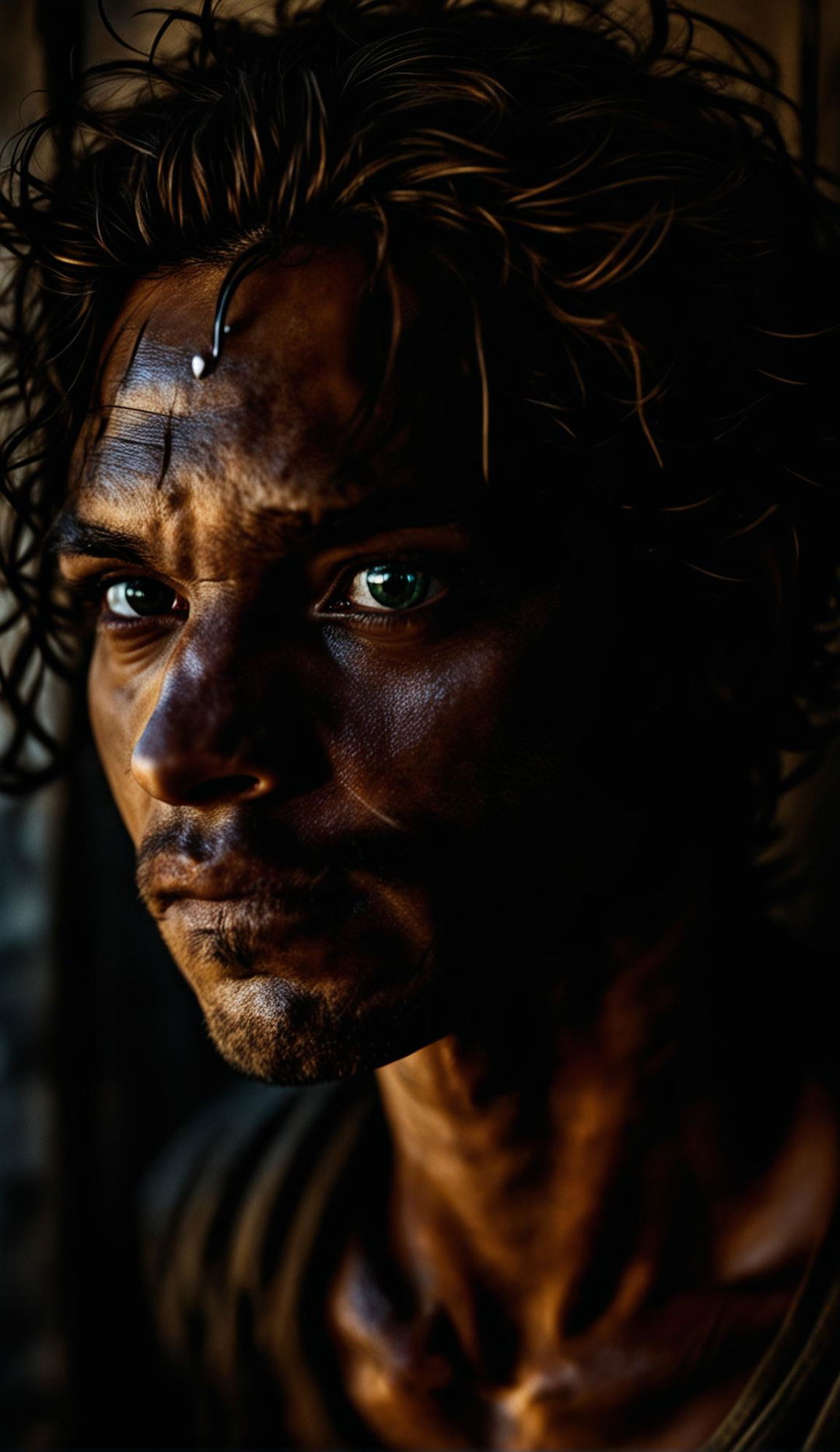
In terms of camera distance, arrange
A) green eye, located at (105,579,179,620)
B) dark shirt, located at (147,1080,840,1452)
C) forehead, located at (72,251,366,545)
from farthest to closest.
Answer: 1. dark shirt, located at (147,1080,840,1452)
2. green eye, located at (105,579,179,620)
3. forehead, located at (72,251,366,545)

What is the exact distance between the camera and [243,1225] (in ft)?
4.17

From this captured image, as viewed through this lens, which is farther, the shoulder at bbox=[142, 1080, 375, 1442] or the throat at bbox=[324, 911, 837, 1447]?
the shoulder at bbox=[142, 1080, 375, 1442]

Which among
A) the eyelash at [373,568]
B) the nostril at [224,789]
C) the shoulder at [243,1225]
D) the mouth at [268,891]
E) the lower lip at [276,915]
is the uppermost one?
the eyelash at [373,568]

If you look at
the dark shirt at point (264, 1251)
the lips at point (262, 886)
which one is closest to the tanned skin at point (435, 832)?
the lips at point (262, 886)

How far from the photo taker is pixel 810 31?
1122 millimetres

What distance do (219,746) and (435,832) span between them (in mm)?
158

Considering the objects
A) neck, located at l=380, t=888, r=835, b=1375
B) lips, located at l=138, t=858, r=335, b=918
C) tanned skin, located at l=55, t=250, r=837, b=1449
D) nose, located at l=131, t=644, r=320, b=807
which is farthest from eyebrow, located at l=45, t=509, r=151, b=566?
neck, located at l=380, t=888, r=835, b=1375

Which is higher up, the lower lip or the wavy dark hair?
the wavy dark hair

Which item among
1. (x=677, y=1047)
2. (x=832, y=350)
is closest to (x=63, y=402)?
(x=832, y=350)

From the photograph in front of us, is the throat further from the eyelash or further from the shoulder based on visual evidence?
the eyelash

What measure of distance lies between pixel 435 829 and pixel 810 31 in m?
0.88

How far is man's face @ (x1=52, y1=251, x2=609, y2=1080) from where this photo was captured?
0.77 meters

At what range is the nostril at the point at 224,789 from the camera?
0.79 m

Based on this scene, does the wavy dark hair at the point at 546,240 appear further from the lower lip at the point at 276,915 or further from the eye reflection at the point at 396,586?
the lower lip at the point at 276,915
